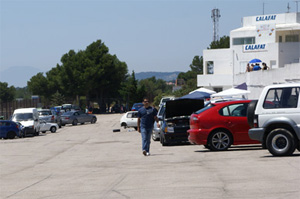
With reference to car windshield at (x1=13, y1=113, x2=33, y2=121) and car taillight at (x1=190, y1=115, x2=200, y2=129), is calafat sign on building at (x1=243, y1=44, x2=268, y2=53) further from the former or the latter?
car taillight at (x1=190, y1=115, x2=200, y2=129)

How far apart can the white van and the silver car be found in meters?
14.4

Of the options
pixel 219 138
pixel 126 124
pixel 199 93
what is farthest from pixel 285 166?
pixel 126 124

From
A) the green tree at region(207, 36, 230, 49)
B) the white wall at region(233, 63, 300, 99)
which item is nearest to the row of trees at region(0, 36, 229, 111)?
the green tree at region(207, 36, 230, 49)

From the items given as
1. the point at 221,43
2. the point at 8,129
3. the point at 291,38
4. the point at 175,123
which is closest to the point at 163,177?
the point at 175,123

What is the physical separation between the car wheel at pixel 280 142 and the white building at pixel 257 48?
44.4 m

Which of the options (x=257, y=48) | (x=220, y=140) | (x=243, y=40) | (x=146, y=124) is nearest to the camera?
(x=220, y=140)

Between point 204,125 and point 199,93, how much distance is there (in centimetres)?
2291

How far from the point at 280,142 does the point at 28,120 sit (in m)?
29.2

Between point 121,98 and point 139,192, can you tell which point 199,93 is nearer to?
point 139,192

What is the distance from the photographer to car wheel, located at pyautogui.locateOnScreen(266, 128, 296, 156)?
15461mm

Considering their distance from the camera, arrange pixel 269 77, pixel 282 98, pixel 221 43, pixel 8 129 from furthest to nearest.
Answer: pixel 221 43
pixel 8 129
pixel 269 77
pixel 282 98

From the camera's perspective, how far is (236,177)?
1194 cm

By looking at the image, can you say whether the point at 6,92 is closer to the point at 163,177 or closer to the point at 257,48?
the point at 257,48

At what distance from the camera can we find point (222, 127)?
18.5 metres
